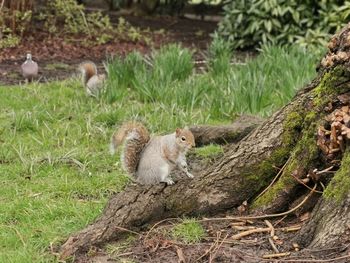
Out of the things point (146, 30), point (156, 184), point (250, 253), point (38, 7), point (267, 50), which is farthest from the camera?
point (38, 7)

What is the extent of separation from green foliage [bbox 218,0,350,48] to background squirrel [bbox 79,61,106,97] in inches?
124

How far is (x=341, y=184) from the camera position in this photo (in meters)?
3.03

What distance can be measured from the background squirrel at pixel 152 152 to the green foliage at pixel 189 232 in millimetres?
284

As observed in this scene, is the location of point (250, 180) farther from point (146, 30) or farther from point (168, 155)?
point (146, 30)

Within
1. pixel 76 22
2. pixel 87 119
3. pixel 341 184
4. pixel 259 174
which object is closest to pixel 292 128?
pixel 259 174

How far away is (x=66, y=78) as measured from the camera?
7.64 meters

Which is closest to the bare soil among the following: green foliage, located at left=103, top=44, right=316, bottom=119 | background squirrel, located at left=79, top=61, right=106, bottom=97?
green foliage, located at left=103, top=44, right=316, bottom=119

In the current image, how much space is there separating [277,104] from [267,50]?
5.57 ft

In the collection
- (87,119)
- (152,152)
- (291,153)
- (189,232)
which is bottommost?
(87,119)

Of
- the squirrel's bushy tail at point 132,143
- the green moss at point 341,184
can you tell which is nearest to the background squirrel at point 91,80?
the squirrel's bushy tail at point 132,143

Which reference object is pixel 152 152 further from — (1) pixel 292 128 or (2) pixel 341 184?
(2) pixel 341 184

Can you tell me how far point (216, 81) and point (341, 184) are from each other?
3.88m

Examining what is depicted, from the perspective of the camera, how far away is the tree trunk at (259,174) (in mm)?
3320

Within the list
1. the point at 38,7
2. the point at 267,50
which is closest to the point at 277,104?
the point at 267,50
